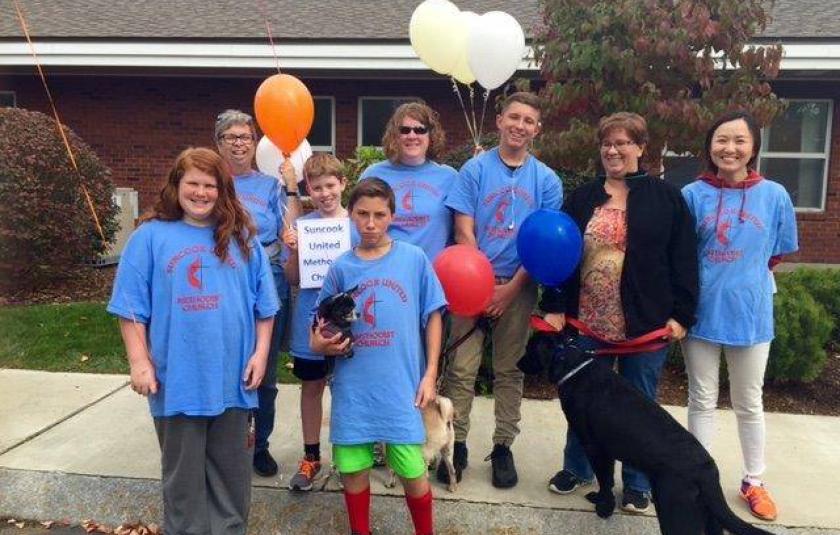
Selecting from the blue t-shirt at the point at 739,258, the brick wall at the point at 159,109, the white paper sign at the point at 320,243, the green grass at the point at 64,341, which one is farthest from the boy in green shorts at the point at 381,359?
the brick wall at the point at 159,109

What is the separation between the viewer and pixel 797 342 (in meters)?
5.08

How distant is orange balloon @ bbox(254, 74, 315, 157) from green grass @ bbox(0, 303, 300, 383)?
7.67ft

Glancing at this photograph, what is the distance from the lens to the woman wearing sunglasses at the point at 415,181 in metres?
3.30

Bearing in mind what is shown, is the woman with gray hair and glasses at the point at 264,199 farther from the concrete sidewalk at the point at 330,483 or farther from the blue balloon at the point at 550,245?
the blue balloon at the point at 550,245

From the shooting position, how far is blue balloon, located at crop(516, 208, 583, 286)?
2992mm

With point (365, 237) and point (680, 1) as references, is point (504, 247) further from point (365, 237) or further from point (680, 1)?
point (680, 1)

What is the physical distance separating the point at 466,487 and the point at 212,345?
60.6 inches

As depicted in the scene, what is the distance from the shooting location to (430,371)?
294cm

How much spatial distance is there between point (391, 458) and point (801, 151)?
1015cm

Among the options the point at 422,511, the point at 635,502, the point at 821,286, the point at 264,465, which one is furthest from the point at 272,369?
the point at 821,286

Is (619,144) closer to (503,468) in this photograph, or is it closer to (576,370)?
(576,370)

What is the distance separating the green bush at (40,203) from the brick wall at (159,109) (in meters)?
3.53

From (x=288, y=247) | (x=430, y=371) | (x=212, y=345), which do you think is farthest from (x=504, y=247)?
(x=212, y=345)

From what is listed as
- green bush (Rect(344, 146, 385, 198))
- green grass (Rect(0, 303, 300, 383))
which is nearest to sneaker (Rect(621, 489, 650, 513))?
green grass (Rect(0, 303, 300, 383))
